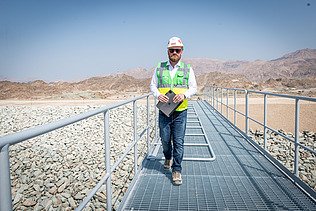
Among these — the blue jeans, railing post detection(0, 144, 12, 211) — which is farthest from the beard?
railing post detection(0, 144, 12, 211)

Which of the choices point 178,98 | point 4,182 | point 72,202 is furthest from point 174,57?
point 72,202

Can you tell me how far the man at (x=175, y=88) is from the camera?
128 inches

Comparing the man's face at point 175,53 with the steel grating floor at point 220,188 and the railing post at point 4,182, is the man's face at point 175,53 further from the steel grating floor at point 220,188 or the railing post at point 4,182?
the railing post at point 4,182

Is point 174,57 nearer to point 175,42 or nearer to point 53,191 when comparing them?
point 175,42

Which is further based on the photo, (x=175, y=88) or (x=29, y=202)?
(x=29, y=202)

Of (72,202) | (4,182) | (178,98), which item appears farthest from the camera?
(72,202)

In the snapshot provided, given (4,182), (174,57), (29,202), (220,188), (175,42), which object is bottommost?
(29,202)

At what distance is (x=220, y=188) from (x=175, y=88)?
137cm

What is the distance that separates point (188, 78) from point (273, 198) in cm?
168

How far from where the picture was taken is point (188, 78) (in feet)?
11.0

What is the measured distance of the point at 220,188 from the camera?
3.46m

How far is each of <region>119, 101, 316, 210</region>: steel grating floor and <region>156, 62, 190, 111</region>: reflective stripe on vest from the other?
1034 millimetres

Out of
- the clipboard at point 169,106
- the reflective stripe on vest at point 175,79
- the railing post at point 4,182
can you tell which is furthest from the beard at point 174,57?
the railing post at point 4,182

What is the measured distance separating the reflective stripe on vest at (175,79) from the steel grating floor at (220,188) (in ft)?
3.39
